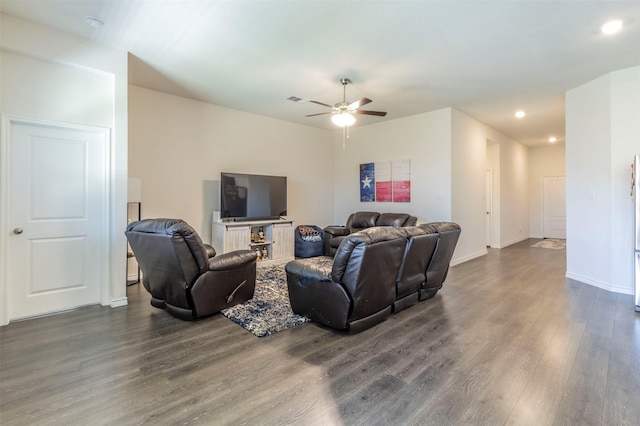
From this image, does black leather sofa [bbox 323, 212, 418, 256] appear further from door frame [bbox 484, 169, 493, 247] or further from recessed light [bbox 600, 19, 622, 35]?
recessed light [bbox 600, 19, 622, 35]

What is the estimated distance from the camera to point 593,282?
4.41 m

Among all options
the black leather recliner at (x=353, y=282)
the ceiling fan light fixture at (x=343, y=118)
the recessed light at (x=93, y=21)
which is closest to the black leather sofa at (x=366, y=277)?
the black leather recliner at (x=353, y=282)

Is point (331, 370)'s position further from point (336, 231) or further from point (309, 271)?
point (336, 231)

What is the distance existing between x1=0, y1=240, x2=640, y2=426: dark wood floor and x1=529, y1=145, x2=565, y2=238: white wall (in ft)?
23.7

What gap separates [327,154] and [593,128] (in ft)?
16.2

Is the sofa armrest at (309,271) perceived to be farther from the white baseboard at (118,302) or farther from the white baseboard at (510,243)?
the white baseboard at (510,243)

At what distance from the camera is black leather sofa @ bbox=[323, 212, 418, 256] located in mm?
5832

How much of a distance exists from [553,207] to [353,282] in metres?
9.76

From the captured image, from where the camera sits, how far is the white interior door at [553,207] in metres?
9.24

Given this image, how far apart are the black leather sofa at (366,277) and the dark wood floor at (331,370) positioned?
6.6 inches

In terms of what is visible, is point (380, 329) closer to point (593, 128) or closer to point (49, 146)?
point (49, 146)

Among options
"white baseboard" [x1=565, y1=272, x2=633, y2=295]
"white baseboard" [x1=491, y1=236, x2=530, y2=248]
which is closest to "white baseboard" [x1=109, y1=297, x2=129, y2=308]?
"white baseboard" [x1=565, y1=272, x2=633, y2=295]

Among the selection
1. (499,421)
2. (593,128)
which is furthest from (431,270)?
(593,128)

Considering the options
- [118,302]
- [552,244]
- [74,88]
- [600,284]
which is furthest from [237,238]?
[552,244]
